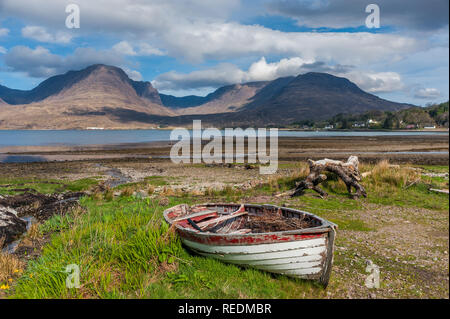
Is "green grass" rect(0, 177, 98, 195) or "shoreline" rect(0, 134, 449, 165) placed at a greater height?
"shoreline" rect(0, 134, 449, 165)

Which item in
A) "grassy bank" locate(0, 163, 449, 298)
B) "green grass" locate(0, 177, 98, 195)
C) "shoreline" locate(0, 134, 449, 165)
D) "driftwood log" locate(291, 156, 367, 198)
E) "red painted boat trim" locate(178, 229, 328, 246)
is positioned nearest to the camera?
"grassy bank" locate(0, 163, 449, 298)

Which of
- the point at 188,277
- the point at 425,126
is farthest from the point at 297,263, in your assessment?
the point at 425,126

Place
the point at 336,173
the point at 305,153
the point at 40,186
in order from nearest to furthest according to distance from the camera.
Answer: the point at 336,173 < the point at 40,186 < the point at 305,153

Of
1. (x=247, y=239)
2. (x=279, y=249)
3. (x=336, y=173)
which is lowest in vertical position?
(x=279, y=249)

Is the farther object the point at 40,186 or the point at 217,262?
the point at 40,186

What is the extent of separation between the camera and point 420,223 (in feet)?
39.8

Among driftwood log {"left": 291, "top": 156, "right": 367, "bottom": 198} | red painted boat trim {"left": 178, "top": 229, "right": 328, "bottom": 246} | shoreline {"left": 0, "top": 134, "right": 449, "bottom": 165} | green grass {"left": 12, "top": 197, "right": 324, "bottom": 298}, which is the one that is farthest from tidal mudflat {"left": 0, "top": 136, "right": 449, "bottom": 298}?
shoreline {"left": 0, "top": 134, "right": 449, "bottom": 165}

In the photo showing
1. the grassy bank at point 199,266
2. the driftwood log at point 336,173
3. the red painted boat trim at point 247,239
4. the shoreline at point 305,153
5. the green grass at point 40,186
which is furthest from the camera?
the shoreline at point 305,153

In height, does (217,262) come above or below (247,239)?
below

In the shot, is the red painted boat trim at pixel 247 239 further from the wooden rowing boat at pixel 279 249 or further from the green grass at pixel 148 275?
the green grass at pixel 148 275

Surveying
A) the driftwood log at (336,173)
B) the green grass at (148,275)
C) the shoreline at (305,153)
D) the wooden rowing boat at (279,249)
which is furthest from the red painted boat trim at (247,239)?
the shoreline at (305,153)

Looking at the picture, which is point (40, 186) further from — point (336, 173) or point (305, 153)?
point (305, 153)

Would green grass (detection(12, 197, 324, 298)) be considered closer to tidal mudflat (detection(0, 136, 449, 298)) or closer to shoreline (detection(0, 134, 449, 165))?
tidal mudflat (detection(0, 136, 449, 298))

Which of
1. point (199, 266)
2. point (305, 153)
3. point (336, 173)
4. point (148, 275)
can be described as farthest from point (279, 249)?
point (305, 153)
